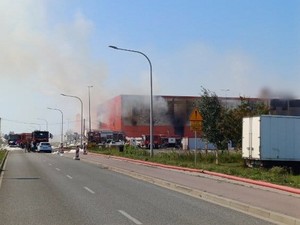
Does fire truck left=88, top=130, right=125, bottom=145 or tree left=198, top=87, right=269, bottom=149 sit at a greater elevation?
tree left=198, top=87, right=269, bottom=149

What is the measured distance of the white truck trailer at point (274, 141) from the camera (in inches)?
1194

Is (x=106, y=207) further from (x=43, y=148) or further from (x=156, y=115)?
(x=156, y=115)

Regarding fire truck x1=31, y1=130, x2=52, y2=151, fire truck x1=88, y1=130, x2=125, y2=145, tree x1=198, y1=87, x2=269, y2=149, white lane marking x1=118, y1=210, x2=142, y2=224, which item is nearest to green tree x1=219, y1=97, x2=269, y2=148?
tree x1=198, y1=87, x2=269, y2=149

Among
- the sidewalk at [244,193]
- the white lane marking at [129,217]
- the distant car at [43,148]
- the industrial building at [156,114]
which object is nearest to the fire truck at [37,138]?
the distant car at [43,148]

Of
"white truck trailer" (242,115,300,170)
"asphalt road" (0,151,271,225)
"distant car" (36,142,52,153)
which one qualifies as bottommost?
"distant car" (36,142,52,153)

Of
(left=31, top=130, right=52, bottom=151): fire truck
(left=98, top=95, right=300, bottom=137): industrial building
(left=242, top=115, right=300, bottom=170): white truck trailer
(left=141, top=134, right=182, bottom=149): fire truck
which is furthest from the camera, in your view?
(left=98, top=95, right=300, bottom=137): industrial building

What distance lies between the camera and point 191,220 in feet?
37.7

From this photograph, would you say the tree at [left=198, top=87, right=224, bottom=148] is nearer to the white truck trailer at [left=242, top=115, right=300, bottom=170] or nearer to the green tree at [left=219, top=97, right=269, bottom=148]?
the green tree at [left=219, top=97, right=269, bottom=148]

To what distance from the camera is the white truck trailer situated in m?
30.3

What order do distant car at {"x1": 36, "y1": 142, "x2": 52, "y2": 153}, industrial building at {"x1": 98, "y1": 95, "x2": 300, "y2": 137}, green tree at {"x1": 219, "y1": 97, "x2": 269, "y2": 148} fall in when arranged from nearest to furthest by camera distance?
green tree at {"x1": 219, "y1": 97, "x2": 269, "y2": 148} → distant car at {"x1": 36, "y1": 142, "x2": 52, "y2": 153} → industrial building at {"x1": 98, "y1": 95, "x2": 300, "y2": 137}

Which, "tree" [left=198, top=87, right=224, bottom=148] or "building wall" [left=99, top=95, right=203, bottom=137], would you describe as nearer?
"tree" [left=198, top=87, right=224, bottom=148]

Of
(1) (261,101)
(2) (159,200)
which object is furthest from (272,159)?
(2) (159,200)

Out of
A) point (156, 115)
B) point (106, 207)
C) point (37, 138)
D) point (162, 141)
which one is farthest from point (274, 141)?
point (156, 115)

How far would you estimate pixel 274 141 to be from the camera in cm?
3059
